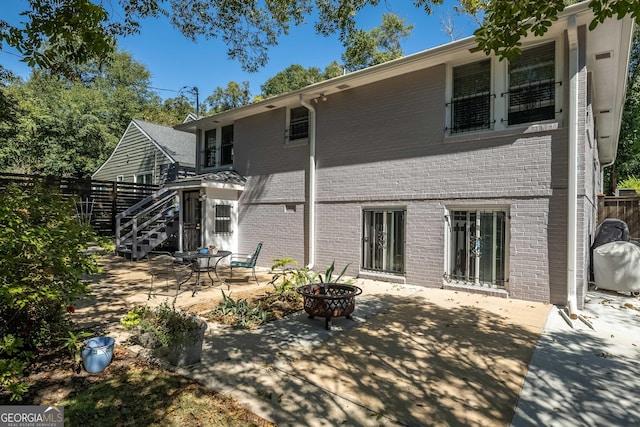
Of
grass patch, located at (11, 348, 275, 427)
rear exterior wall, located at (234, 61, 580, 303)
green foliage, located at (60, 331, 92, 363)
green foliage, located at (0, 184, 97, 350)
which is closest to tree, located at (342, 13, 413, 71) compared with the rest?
rear exterior wall, located at (234, 61, 580, 303)

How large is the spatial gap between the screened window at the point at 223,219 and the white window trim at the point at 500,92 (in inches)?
295

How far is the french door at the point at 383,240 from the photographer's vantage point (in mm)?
8281

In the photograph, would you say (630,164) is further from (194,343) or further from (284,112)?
(194,343)

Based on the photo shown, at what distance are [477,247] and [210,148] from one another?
10497 millimetres

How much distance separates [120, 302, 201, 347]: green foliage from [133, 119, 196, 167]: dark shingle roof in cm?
1467

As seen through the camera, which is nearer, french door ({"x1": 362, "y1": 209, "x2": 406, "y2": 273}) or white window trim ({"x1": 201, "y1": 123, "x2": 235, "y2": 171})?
french door ({"x1": 362, "y1": 209, "x2": 406, "y2": 273})

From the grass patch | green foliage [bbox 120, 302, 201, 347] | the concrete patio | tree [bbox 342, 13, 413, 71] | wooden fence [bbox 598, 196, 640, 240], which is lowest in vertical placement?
the concrete patio

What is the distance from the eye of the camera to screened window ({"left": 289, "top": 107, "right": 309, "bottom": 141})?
1021 cm

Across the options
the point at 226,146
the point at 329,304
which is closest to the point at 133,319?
the point at 329,304

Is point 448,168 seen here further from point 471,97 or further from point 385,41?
point 385,41

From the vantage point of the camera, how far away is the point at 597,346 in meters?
4.36

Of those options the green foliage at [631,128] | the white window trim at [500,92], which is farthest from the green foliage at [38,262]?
the green foliage at [631,128]

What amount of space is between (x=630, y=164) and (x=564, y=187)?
74.2 feet

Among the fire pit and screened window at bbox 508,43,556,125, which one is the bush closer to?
the fire pit
